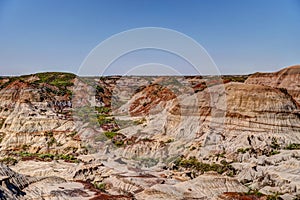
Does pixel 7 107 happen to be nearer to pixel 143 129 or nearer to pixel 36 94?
pixel 36 94

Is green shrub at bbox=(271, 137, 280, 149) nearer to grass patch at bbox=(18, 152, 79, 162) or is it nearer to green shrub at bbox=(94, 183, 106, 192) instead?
green shrub at bbox=(94, 183, 106, 192)

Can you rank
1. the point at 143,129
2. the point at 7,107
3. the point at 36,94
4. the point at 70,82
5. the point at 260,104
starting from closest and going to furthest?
1. the point at 260,104
2. the point at 143,129
3. the point at 7,107
4. the point at 36,94
5. the point at 70,82

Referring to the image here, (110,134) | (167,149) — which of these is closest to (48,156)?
(110,134)

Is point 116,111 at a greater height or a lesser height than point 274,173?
greater

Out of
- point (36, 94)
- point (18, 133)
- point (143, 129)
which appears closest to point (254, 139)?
point (143, 129)

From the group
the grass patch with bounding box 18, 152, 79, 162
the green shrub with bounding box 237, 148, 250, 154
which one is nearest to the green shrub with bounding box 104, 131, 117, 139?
the grass patch with bounding box 18, 152, 79, 162

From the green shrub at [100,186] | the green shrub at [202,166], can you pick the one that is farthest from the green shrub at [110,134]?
the green shrub at [100,186]
